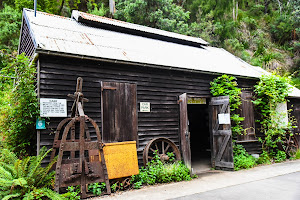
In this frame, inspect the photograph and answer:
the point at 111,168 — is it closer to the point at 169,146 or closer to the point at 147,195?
the point at 147,195

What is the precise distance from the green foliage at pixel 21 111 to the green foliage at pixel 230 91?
20.1 ft

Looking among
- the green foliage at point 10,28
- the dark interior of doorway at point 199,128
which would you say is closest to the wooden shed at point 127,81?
the dark interior of doorway at point 199,128

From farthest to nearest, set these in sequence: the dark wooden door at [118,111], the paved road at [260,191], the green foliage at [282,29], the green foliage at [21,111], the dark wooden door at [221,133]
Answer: the green foliage at [282,29], the dark wooden door at [221,133], the dark wooden door at [118,111], the green foliage at [21,111], the paved road at [260,191]

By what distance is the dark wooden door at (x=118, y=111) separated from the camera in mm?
6582

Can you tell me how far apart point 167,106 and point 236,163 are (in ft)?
10.8

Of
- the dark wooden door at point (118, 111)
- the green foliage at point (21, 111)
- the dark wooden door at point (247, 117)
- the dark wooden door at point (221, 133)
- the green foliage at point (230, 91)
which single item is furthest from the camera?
the dark wooden door at point (247, 117)

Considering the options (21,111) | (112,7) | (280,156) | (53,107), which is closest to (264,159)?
(280,156)

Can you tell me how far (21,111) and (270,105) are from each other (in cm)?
911

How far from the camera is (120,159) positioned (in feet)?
20.2

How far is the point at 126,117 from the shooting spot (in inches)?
273

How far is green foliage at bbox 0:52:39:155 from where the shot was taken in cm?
570

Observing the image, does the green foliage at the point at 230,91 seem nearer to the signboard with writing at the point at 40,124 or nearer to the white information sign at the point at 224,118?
the white information sign at the point at 224,118

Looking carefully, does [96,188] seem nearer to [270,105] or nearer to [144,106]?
[144,106]

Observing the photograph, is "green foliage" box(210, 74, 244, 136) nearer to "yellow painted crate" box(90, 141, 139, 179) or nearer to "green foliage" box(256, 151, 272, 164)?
"green foliage" box(256, 151, 272, 164)
